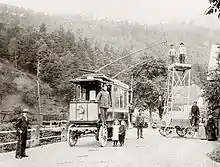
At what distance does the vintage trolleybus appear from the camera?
54.0 ft

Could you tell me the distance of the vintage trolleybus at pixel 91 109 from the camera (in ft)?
Result: 54.0

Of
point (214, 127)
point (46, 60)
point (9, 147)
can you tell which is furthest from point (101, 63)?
point (214, 127)

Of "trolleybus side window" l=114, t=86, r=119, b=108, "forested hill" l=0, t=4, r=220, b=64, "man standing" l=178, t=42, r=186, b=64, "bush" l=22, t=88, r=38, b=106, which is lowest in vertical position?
"trolleybus side window" l=114, t=86, r=119, b=108

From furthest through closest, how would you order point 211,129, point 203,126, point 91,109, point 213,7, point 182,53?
point 182,53 < point 203,126 < point 211,129 < point 91,109 < point 213,7

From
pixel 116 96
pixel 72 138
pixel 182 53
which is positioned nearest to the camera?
pixel 72 138

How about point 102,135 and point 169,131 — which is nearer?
point 102,135

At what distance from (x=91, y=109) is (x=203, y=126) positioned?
847 cm

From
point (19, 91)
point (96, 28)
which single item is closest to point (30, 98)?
point (19, 91)

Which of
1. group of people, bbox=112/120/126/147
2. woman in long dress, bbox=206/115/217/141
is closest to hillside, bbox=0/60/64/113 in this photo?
woman in long dress, bbox=206/115/217/141

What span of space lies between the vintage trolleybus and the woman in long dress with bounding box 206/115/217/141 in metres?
4.15

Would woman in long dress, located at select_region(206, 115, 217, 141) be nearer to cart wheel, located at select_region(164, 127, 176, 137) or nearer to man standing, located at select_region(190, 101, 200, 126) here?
man standing, located at select_region(190, 101, 200, 126)

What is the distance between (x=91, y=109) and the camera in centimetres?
1647

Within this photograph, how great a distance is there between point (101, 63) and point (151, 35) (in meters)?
75.3

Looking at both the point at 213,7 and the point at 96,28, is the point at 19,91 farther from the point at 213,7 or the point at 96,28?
the point at 96,28
